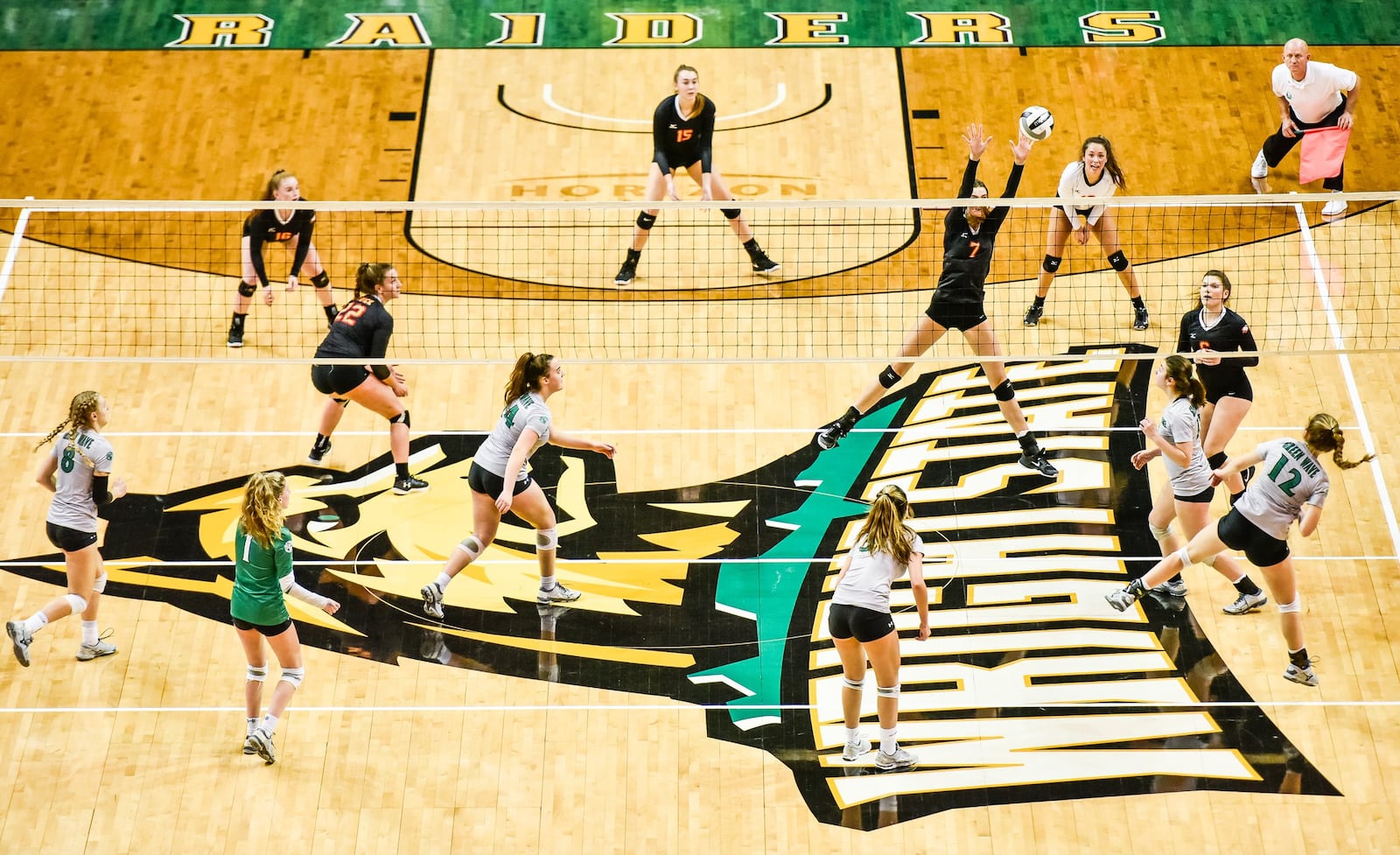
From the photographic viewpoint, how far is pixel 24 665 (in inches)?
452

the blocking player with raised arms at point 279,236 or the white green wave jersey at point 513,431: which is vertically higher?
the blocking player with raised arms at point 279,236

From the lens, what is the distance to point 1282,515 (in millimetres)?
10719

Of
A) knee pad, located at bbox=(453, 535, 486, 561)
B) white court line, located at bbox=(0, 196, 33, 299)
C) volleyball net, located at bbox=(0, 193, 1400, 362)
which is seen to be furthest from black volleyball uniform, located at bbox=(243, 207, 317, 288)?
knee pad, located at bbox=(453, 535, 486, 561)

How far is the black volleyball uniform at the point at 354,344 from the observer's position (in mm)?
12594

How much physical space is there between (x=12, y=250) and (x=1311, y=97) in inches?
513

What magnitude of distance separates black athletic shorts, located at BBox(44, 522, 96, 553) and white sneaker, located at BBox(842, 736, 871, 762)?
5.43 meters

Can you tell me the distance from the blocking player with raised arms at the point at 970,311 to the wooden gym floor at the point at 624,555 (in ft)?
1.28

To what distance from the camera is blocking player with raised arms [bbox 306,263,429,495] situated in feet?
41.3

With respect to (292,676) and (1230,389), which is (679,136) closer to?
(1230,389)

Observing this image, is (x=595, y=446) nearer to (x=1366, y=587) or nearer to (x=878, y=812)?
(x=878, y=812)

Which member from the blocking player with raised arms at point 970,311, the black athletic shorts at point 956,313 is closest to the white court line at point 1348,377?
the blocking player with raised arms at point 970,311

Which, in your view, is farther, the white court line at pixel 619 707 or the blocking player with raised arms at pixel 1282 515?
the white court line at pixel 619 707

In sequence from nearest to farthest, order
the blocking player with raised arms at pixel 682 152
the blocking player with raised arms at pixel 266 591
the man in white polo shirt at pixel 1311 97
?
the blocking player with raised arms at pixel 266 591 → the blocking player with raised arms at pixel 682 152 → the man in white polo shirt at pixel 1311 97

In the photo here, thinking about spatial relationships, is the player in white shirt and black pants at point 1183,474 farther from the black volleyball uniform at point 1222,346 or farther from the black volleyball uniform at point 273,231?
the black volleyball uniform at point 273,231
